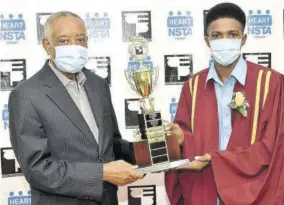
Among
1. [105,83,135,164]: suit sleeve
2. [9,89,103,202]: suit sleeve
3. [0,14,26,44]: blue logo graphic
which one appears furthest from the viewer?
[0,14,26,44]: blue logo graphic

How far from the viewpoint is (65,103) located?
169 centimetres

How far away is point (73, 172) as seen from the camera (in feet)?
5.38

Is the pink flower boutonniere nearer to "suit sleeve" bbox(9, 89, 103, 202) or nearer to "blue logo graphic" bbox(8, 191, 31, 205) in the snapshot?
"suit sleeve" bbox(9, 89, 103, 202)

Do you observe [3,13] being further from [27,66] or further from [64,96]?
[64,96]

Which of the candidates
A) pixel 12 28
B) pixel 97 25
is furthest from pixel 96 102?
pixel 12 28

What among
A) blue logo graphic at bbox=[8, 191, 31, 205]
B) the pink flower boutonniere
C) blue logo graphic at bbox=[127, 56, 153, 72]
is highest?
blue logo graphic at bbox=[127, 56, 153, 72]

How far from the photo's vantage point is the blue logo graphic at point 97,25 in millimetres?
2480

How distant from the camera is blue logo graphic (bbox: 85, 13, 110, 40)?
248 centimetres

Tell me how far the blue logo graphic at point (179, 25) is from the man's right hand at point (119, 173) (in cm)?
105

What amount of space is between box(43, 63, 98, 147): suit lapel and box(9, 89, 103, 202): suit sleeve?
91mm

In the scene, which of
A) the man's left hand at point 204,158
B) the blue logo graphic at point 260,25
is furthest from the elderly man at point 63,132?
the blue logo graphic at point 260,25

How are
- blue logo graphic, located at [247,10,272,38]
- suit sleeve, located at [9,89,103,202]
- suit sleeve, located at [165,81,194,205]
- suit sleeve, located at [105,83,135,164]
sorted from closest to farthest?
1. suit sleeve, located at [9,89,103,202]
2. suit sleeve, located at [165,81,194,205]
3. suit sleeve, located at [105,83,135,164]
4. blue logo graphic, located at [247,10,272,38]

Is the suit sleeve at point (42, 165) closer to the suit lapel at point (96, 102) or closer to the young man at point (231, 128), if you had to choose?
the suit lapel at point (96, 102)

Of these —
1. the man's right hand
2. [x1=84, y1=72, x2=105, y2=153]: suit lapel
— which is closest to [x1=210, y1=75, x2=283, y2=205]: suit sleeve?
the man's right hand
